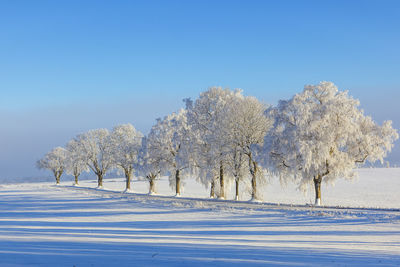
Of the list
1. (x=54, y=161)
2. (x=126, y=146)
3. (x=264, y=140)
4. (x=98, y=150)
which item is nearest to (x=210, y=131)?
(x=264, y=140)

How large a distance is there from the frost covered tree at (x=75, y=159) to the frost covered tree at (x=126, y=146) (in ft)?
53.4

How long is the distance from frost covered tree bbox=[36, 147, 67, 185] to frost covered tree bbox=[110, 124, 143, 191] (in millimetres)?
47244

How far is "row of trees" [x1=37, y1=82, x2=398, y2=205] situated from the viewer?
36656 mm

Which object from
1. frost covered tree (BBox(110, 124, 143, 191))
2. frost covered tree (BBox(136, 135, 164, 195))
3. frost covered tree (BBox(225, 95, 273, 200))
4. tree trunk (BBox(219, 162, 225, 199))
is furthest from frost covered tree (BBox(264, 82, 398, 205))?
frost covered tree (BBox(110, 124, 143, 191))

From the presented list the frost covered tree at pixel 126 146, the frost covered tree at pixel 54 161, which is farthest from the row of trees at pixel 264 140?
the frost covered tree at pixel 54 161

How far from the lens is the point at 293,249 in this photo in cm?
1186

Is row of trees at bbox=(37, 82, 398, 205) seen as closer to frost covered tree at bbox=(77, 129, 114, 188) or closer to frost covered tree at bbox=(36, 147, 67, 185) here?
frost covered tree at bbox=(77, 129, 114, 188)

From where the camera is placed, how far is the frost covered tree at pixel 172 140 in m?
52.7

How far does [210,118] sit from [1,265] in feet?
130

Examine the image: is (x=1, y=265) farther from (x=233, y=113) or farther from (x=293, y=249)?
(x=233, y=113)

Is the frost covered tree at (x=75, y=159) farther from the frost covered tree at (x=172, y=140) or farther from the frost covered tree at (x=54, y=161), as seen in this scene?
the frost covered tree at (x=172, y=140)

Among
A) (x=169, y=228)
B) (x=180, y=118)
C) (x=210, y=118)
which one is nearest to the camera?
(x=169, y=228)

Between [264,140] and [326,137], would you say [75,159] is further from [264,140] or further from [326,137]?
[326,137]

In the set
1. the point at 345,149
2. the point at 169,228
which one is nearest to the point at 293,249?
the point at 169,228
